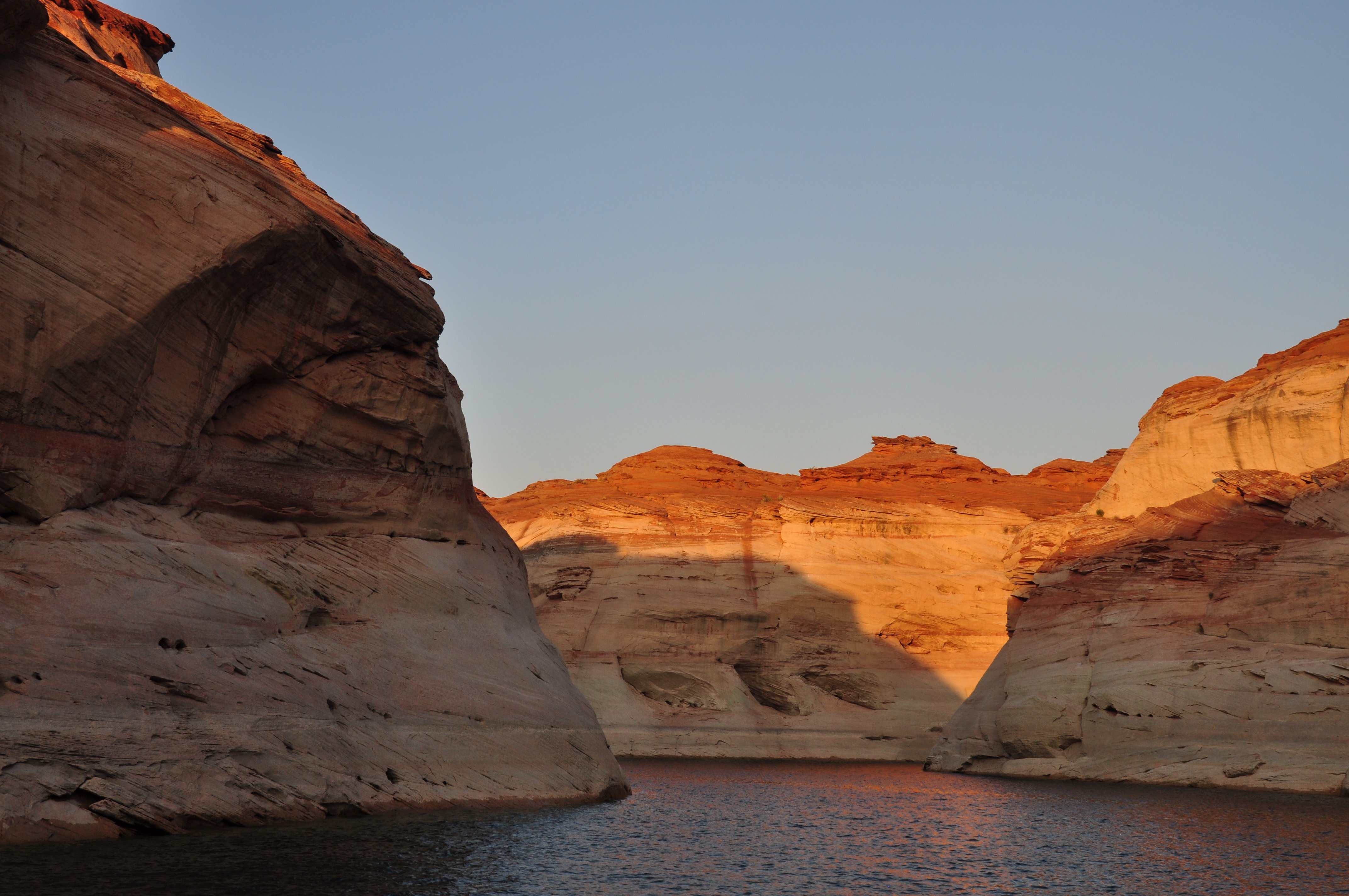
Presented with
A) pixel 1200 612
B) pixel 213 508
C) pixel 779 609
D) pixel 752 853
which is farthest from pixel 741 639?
pixel 213 508

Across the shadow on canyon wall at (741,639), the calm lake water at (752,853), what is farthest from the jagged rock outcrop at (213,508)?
the shadow on canyon wall at (741,639)

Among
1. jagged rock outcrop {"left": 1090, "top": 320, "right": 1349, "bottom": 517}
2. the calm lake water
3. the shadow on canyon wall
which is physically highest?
jagged rock outcrop {"left": 1090, "top": 320, "right": 1349, "bottom": 517}

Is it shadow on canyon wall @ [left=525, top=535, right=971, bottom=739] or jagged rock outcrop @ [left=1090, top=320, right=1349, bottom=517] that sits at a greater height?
jagged rock outcrop @ [left=1090, top=320, right=1349, bottom=517]

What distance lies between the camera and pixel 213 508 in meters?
19.7

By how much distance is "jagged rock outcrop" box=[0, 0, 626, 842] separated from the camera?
→ 48.6 feet

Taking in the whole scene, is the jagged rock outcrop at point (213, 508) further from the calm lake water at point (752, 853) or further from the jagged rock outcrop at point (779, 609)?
the jagged rock outcrop at point (779, 609)

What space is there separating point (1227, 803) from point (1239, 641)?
814cm

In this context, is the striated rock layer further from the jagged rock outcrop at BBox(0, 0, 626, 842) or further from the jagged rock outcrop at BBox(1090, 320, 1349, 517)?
the jagged rock outcrop at BBox(0, 0, 626, 842)

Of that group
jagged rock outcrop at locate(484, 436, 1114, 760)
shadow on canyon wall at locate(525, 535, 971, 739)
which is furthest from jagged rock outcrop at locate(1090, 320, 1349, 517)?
shadow on canyon wall at locate(525, 535, 971, 739)

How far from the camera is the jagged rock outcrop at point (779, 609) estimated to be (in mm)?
46844

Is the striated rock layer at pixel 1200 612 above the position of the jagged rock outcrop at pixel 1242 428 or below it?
below

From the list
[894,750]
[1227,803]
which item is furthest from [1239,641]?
[894,750]

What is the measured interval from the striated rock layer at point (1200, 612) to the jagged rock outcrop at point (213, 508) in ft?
56.7

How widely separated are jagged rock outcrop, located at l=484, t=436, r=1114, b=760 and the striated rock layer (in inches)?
264
